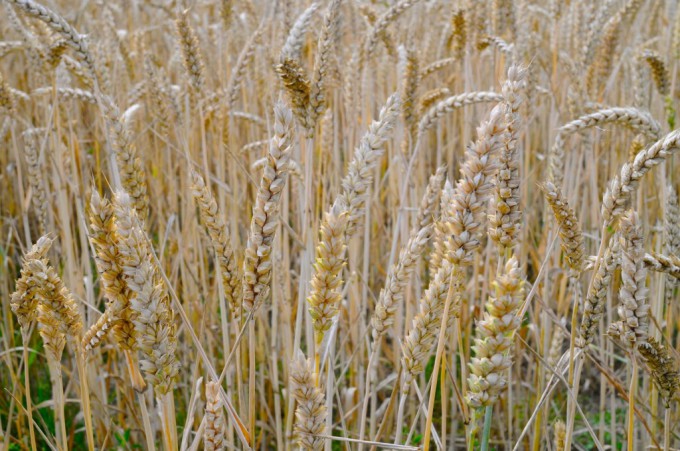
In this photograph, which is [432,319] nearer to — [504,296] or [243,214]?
[504,296]

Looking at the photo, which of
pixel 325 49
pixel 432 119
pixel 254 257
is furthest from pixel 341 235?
pixel 432 119

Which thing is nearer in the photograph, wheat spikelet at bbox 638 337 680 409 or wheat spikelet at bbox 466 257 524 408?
Result: wheat spikelet at bbox 466 257 524 408

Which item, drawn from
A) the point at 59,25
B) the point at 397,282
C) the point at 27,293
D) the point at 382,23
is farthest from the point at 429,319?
the point at 382,23

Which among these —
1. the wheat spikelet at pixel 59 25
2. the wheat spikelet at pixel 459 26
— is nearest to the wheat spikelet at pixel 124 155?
the wheat spikelet at pixel 59 25

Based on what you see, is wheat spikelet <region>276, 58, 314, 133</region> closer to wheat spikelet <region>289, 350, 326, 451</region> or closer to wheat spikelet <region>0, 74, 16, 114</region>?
wheat spikelet <region>289, 350, 326, 451</region>

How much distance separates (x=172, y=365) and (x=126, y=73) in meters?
2.37

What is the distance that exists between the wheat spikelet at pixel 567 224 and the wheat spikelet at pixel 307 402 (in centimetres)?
46

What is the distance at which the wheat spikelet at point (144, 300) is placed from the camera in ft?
2.48

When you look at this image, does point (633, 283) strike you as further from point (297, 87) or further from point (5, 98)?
point (5, 98)

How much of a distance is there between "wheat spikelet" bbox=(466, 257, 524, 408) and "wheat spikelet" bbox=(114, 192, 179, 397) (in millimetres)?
405

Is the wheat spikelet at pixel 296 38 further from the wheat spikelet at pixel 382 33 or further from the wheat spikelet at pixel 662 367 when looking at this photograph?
the wheat spikelet at pixel 662 367

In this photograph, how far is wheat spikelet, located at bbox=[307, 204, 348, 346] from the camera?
2.58 feet

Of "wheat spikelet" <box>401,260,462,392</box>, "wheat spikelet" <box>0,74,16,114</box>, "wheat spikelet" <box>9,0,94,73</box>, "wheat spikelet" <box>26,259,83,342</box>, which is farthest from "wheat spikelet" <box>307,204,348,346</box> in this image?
"wheat spikelet" <box>0,74,16,114</box>

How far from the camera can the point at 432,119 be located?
67.4 inches
